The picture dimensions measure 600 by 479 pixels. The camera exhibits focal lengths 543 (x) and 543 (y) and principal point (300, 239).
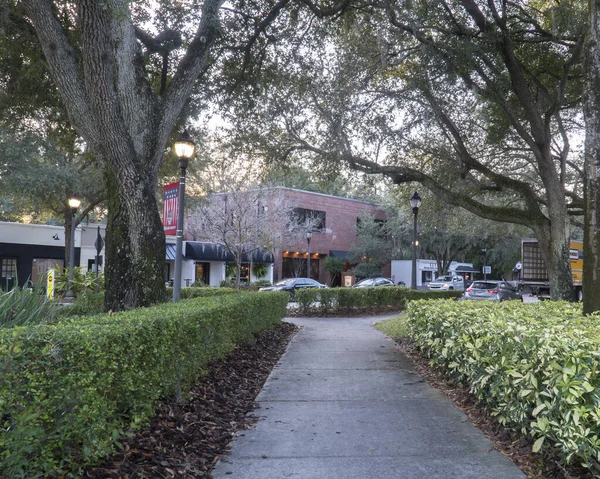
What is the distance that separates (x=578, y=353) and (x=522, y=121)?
16.3 meters

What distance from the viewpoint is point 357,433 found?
18.2 feet

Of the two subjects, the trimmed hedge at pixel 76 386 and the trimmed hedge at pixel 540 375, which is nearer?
the trimmed hedge at pixel 76 386

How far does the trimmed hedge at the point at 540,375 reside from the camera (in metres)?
3.69

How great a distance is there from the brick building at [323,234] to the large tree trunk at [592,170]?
31579 millimetres

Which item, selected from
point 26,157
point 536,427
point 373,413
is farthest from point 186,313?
point 26,157

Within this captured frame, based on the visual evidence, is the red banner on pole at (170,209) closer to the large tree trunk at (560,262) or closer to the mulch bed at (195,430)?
the mulch bed at (195,430)

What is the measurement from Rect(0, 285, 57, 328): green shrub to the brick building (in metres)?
32.1

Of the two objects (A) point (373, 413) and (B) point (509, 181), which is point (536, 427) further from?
(B) point (509, 181)

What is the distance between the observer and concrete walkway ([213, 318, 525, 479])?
4.57m

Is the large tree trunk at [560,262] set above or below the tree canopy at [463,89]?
below

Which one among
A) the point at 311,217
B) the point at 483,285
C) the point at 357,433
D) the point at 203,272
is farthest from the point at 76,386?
the point at 311,217

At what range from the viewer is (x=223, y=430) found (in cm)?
565

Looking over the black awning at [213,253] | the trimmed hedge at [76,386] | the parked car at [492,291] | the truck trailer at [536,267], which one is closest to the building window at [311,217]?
the black awning at [213,253]

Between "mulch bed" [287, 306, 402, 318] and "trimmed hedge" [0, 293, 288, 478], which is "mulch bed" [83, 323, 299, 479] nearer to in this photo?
"trimmed hedge" [0, 293, 288, 478]
